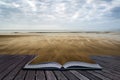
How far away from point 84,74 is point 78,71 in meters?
0.28

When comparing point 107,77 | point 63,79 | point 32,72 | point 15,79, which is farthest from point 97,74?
point 15,79

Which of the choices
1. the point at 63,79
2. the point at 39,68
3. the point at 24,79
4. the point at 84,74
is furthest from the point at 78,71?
the point at 24,79

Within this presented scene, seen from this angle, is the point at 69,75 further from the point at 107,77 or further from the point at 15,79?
the point at 15,79

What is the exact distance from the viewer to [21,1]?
65.8 feet

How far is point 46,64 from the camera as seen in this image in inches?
154

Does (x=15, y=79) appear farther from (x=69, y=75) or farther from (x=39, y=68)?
(x=69, y=75)

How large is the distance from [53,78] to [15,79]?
2.78 ft

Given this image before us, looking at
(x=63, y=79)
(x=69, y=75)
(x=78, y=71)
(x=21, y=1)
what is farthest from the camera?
(x=21, y=1)

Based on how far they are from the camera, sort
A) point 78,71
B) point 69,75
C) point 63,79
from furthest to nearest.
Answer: point 78,71, point 69,75, point 63,79

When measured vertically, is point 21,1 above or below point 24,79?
above

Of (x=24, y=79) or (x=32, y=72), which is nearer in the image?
(x=24, y=79)

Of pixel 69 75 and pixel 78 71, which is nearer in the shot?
pixel 69 75

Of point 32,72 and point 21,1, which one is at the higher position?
point 21,1

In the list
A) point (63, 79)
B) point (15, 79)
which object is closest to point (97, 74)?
point (63, 79)
